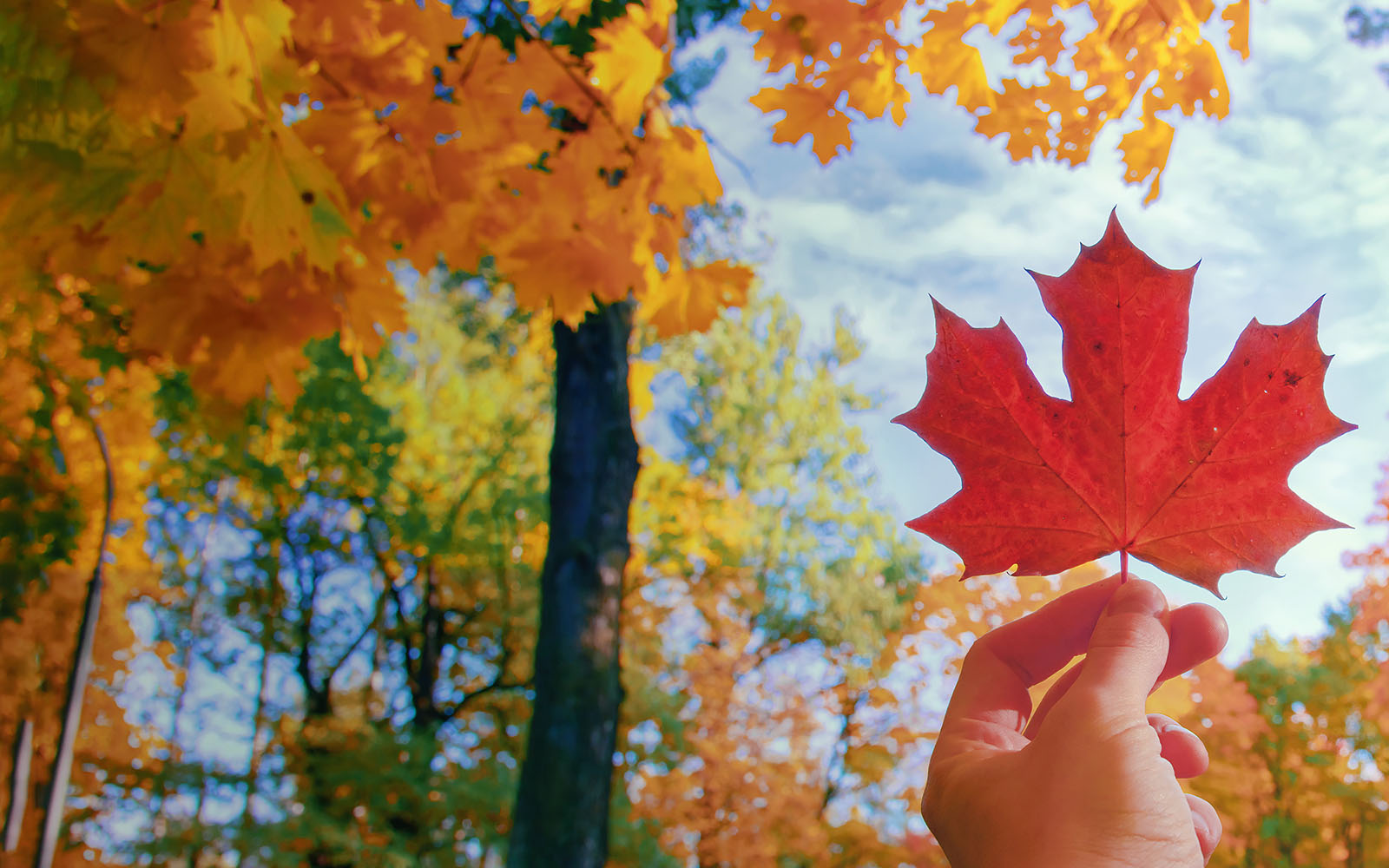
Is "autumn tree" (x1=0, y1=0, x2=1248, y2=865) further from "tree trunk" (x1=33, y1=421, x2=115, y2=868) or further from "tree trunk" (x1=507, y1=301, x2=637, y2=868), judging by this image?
"tree trunk" (x1=33, y1=421, x2=115, y2=868)

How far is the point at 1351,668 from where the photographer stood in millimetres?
12500

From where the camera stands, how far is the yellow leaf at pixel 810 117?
7.39 feet

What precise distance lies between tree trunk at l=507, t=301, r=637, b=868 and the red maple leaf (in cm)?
298

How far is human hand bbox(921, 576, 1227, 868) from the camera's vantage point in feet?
2.56

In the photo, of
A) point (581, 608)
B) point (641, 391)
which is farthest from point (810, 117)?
point (641, 391)

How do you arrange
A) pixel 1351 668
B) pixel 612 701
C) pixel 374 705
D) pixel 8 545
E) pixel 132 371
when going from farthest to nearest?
pixel 374 705 → pixel 1351 668 → pixel 132 371 → pixel 8 545 → pixel 612 701

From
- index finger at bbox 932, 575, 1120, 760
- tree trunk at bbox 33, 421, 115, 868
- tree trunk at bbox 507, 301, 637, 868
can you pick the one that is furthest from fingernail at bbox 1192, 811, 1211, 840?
tree trunk at bbox 33, 421, 115, 868

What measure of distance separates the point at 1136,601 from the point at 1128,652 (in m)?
0.09

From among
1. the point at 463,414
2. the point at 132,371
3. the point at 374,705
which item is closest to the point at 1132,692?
the point at 132,371

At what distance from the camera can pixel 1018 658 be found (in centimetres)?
108

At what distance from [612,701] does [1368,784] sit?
11.7 meters

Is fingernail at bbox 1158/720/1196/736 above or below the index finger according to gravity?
below

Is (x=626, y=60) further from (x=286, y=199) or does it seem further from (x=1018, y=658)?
(x=1018, y=658)

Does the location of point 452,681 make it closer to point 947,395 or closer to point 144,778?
point 144,778
